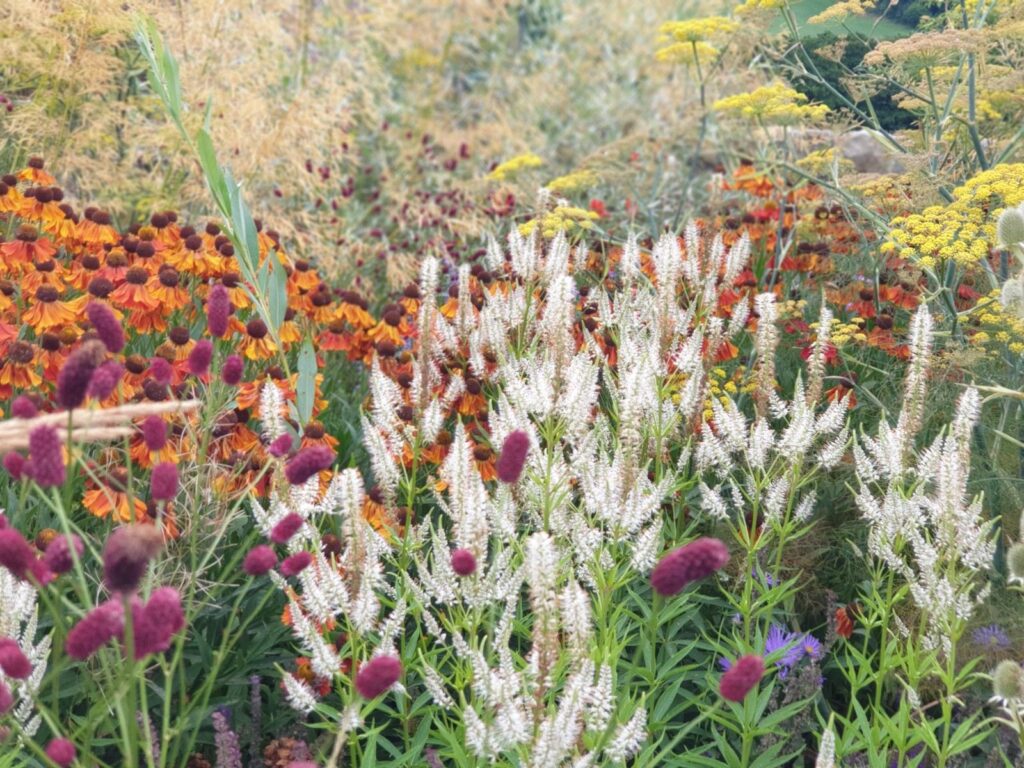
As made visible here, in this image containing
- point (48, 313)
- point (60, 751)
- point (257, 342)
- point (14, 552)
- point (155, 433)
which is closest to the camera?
point (60, 751)

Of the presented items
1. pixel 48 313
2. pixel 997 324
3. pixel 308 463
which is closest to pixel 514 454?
pixel 308 463

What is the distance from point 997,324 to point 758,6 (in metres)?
1.73

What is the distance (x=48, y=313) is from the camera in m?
3.40

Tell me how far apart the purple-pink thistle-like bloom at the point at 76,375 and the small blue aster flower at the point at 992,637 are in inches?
90.4

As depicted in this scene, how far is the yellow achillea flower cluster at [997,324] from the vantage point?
3.26 metres

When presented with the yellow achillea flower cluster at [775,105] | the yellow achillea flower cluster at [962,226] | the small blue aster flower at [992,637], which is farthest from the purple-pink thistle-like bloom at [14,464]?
the yellow achillea flower cluster at [775,105]

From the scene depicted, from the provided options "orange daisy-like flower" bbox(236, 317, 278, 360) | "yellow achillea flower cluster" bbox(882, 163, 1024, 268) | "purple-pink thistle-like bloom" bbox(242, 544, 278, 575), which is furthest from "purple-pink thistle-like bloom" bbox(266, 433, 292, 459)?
"yellow achillea flower cluster" bbox(882, 163, 1024, 268)

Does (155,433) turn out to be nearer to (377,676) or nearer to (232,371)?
(232,371)

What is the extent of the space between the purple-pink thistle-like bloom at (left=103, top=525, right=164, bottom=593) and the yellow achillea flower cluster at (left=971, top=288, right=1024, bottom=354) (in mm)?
2461

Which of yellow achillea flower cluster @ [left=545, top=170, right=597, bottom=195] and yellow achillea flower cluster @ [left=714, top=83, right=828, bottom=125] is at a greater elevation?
yellow achillea flower cluster @ [left=714, top=83, right=828, bottom=125]

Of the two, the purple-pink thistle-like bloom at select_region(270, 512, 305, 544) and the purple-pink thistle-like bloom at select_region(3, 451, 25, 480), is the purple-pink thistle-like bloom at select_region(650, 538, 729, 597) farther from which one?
the purple-pink thistle-like bloom at select_region(3, 451, 25, 480)

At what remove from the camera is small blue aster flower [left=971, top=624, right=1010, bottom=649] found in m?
2.93

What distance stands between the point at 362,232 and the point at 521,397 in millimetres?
4984

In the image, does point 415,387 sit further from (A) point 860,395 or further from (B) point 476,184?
(B) point 476,184
